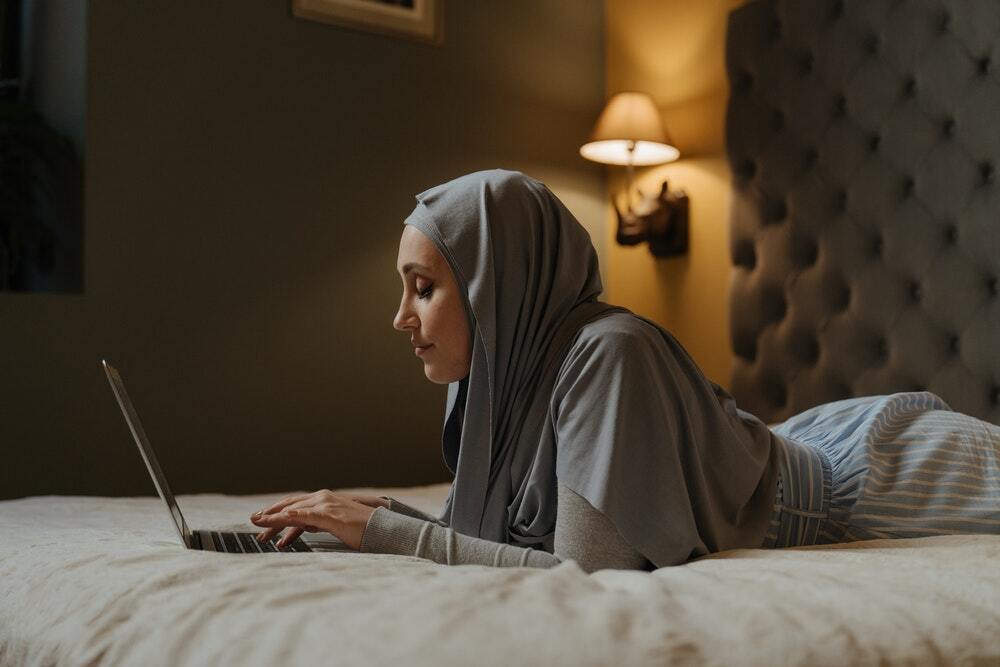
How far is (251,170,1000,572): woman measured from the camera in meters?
1.23

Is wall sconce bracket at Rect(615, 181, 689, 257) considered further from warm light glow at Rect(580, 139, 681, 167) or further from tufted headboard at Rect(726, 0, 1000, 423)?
tufted headboard at Rect(726, 0, 1000, 423)

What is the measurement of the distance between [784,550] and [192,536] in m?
0.86

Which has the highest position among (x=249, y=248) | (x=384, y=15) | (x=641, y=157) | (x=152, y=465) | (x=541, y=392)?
(x=384, y=15)

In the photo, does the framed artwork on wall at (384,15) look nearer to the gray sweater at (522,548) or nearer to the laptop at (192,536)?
the laptop at (192,536)

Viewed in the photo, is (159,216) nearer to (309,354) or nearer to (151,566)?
(309,354)

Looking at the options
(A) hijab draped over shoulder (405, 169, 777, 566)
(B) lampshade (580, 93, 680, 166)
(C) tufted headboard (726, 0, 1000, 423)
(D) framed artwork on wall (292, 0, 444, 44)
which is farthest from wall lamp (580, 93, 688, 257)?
(A) hijab draped over shoulder (405, 169, 777, 566)

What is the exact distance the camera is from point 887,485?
5.23 ft

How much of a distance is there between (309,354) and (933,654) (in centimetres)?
259

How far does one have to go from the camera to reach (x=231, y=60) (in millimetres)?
3154

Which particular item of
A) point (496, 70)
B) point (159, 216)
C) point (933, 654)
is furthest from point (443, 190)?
point (496, 70)

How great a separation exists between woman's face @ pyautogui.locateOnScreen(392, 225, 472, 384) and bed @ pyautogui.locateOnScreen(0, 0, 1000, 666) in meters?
0.33

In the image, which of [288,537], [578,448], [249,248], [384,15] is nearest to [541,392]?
[578,448]

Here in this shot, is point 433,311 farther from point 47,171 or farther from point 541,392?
point 47,171

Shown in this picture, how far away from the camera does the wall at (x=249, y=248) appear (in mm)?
2867
